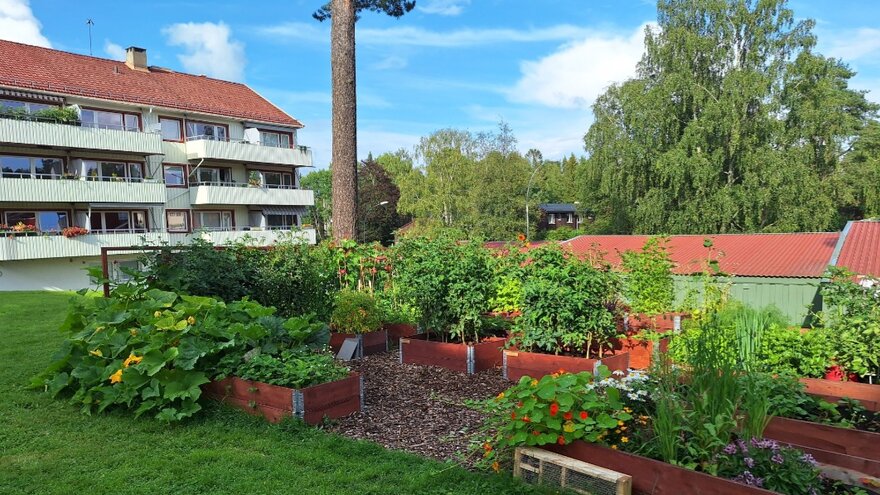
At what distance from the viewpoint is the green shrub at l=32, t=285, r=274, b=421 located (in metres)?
4.71

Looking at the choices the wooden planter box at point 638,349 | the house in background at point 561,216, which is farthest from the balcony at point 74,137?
Result: the house in background at point 561,216

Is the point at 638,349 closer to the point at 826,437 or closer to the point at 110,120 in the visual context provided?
the point at 826,437

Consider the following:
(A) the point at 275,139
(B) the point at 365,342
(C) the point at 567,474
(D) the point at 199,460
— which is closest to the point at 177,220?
(A) the point at 275,139

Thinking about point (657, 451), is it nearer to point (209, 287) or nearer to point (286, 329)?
point (286, 329)

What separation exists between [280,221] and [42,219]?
12.6 meters

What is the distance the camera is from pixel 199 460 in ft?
12.8

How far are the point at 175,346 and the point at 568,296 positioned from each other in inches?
156

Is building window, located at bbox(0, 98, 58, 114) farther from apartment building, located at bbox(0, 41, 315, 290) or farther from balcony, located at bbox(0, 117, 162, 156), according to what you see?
balcony, located at bbox(0, 117, 162, 156)

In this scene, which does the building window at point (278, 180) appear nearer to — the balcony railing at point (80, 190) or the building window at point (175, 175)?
the building window at point (175, 175)

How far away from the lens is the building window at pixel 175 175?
Result: 1160 inches

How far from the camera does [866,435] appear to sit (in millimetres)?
3352

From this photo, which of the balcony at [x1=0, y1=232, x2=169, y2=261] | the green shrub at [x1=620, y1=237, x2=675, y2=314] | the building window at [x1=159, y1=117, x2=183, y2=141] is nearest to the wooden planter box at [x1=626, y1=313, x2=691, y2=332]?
the green shrub at [x1=620, y1=237, x2=675, y2=314]

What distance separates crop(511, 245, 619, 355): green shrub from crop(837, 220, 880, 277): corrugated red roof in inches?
188

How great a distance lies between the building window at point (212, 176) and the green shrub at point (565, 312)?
1115 inches
